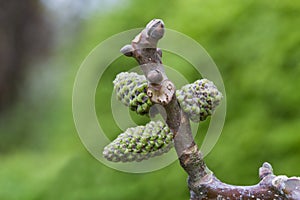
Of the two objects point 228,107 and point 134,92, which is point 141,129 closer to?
point 134,92

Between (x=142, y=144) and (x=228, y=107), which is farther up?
(x=228, y=107)

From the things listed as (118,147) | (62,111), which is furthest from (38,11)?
(118,147)

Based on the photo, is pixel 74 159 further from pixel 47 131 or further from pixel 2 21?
pixel 2 21

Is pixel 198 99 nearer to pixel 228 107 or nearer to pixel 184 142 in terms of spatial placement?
pixel 184 142

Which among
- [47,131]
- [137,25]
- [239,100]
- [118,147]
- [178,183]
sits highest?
[47,131]

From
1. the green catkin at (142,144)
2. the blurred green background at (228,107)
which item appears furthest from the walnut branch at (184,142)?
the blurred green background at (228,107)

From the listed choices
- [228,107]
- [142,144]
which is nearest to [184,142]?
[142,144]

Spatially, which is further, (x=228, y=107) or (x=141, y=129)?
(x=228, y=107)
